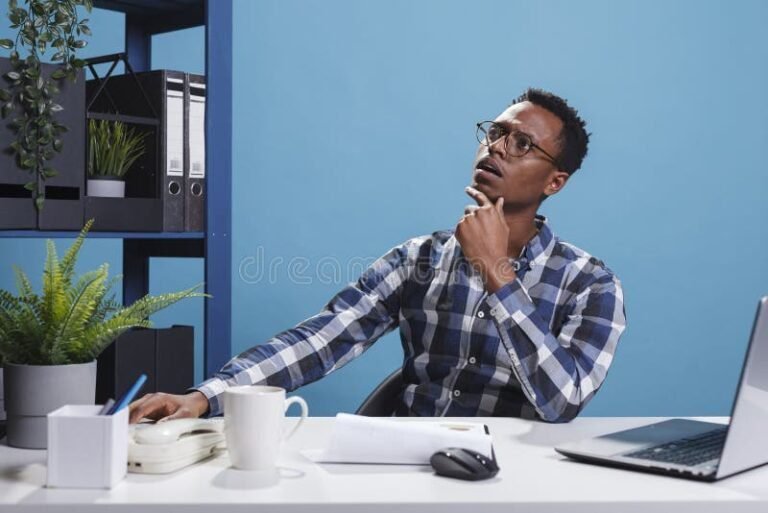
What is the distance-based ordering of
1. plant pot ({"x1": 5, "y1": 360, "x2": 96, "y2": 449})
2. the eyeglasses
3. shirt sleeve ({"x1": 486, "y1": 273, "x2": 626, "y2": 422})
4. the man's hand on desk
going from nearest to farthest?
1. plant pot ({"x1": 5, "y1": 360, "x2": 96, "y2": 449})
2. the man's hand on desk
3. shirt sleeve ({"x1": 486, "y1": 273, "x2": 626, "y2": 422})
4. the eyeglasses

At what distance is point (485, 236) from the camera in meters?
2.00

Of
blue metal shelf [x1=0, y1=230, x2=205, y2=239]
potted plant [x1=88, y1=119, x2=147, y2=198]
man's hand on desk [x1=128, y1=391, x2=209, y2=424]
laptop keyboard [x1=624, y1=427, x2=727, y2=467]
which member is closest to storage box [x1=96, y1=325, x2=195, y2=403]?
blue metal shelf [x1=0, y1=230, x2=205, y2=239]

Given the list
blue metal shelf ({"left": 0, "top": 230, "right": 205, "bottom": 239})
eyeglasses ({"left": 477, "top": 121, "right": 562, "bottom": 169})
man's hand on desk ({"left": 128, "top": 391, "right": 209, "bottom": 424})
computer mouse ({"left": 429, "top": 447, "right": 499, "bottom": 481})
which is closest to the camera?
computer mouse ({"left": 429, "top": 447, "right": 499, "bottom": 481})

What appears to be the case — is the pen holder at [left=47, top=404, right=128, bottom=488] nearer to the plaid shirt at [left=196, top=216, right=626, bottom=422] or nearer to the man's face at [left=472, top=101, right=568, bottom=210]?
the plaid shirt at [left=196, top=216, right=626, bottom=422]

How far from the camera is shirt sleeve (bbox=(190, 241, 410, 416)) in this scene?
2004 millimetres

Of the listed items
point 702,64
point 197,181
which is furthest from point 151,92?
point 702,64

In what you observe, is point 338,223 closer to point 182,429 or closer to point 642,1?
point 642,1

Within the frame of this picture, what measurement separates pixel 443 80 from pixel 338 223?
616mm

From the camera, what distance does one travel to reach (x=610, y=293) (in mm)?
2000

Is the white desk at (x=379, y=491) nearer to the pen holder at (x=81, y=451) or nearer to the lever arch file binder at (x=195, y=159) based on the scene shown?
the pen holder at (x=81, y=451)

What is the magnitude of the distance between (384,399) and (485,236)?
0.47 meters

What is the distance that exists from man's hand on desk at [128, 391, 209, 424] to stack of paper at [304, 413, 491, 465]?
0.37m

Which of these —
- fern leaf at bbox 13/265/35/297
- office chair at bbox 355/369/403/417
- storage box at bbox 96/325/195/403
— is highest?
fern leaf at bbox 13/265/35/297

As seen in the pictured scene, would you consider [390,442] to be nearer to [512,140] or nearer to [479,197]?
[479,197]
